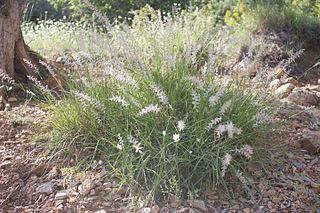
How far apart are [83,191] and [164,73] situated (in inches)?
36.2

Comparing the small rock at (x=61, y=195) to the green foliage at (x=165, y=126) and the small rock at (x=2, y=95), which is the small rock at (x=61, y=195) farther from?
the small rock at (x=2, y=95)

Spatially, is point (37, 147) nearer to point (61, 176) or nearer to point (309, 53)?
point (61, 176)

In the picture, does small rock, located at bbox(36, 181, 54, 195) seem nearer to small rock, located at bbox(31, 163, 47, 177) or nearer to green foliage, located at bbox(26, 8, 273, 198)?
small rock, located at bbox(31, 163, 47, 177)

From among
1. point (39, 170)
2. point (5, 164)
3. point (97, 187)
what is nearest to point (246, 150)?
point (97, 187)

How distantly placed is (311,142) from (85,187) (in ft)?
4.86

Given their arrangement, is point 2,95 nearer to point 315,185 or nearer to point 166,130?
point 166,130

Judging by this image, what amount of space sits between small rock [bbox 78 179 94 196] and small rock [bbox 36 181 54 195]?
170 mm

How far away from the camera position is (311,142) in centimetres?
291

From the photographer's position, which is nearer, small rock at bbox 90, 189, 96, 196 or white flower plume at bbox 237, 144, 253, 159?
white flower plume at bbox 237, 144, 253, 159

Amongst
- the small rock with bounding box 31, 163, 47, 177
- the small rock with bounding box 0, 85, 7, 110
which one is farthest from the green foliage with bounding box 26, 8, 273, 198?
the small rock with bounding box 0, 85, 7, 110

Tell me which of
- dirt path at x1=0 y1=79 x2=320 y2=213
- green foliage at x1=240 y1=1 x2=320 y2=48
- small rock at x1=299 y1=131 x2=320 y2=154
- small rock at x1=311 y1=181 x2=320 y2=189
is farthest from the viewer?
green foliage at x1=240 y1=1 x2=320 y2=48

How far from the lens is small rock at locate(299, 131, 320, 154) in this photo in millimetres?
2910

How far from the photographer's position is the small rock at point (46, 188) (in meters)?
2.47

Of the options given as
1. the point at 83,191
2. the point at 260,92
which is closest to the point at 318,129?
the point at 260,92
